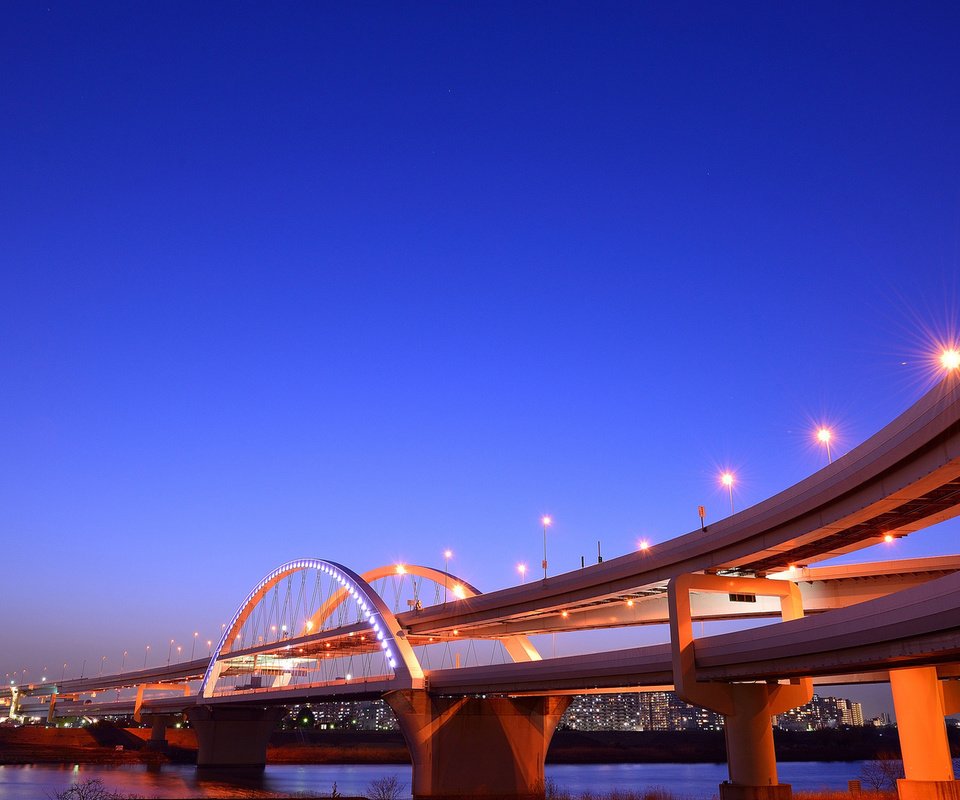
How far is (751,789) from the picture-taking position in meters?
30.4

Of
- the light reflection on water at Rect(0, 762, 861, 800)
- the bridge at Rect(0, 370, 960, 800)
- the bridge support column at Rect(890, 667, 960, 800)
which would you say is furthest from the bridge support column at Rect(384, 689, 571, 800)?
the bridge support column at Rect(890, 667, 960, 800)

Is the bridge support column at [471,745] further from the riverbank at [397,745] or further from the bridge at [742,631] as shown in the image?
the riverbank at [397,745]

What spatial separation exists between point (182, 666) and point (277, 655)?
31.2m

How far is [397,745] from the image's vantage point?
483 feet

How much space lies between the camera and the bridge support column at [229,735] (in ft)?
275

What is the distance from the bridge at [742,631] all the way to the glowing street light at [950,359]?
32cm

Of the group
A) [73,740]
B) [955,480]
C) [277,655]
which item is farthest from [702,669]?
[73,740]

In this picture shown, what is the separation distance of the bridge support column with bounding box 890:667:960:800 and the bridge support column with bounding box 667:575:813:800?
396 centimetres

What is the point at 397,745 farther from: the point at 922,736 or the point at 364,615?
the point at 922,736

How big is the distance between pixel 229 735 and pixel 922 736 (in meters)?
71.8

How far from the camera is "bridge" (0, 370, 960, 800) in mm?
A: 21312

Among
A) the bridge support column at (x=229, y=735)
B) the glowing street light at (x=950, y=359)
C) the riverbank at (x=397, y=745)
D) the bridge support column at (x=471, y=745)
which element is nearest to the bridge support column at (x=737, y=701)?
the glowing street light at (x=950, y=359)

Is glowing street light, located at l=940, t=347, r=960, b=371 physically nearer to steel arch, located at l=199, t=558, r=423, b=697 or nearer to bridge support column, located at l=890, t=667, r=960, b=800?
bridge support column, located at l=890, t=667, r=960, b=800

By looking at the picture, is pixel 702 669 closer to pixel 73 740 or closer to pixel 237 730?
pixel 237 730
